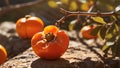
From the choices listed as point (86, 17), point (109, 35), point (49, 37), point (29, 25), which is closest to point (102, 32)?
point (109, 35)

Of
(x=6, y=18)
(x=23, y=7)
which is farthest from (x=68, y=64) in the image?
(x=6, y=18)

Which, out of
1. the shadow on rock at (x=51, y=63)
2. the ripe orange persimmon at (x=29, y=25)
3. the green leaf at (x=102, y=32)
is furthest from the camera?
the ripe orange persimmon at (x=29, y=25)

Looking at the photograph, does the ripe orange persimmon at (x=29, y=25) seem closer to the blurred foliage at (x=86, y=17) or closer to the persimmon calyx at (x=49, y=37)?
the blurred foliage at (x=86, y=17)

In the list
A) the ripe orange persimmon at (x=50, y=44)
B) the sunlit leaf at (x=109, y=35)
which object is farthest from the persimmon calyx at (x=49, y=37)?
the sunlit leaf at (x=109, y=35)

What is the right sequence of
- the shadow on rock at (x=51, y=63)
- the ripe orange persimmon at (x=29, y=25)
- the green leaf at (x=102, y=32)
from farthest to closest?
the ripe orange persimmon at (x=29, y=25) < the green leaf at (x=102, y=32) < the shadow on rock at (x=51, y=63)

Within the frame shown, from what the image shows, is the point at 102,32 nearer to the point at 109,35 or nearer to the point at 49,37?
the point at 109,35

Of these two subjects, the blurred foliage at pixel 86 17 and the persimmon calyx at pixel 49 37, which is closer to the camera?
the persimmon calyx at pixel 49 37

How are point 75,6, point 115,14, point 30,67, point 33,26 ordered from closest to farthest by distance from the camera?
point 30,67
point 115,14
point 33,26
point 75,6

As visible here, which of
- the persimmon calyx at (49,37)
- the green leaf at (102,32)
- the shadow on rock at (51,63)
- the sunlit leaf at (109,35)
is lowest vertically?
the shadow on rock at (51,63)

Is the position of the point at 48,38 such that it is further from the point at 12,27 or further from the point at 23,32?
the point at 12,27

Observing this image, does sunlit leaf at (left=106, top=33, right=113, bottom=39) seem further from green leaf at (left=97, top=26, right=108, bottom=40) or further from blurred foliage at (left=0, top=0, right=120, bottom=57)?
green leaf at (left=97, top=26, right=108, bottom=40)
